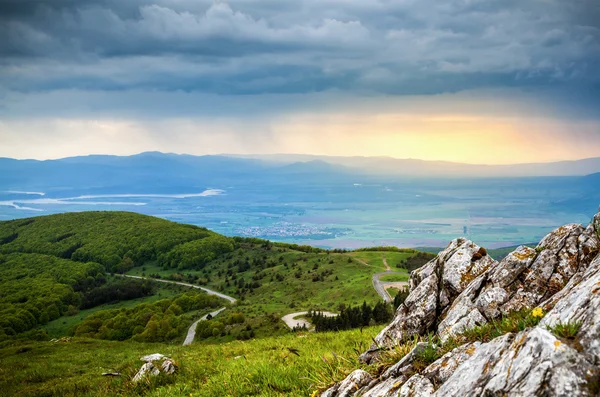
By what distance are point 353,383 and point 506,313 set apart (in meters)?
4.22

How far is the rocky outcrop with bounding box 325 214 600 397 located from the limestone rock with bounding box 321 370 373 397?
→ 4.6 inches

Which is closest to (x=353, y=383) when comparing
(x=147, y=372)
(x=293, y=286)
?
(x=147, y=372)

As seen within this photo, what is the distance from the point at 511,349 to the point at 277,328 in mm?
61196

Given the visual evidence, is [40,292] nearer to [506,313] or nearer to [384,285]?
[384,285]

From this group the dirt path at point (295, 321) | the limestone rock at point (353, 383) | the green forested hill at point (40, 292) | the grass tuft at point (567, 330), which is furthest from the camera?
the green forested hill at point (40, 292)

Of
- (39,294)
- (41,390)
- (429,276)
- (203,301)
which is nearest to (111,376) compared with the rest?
(41,390)

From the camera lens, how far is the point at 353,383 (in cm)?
750

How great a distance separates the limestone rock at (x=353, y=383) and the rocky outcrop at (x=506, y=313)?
4.6 inches

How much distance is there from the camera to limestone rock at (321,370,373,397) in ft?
24.4

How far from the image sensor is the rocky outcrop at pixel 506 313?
13.8ft

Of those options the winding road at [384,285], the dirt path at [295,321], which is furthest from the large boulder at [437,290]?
the winding road at [384,285]

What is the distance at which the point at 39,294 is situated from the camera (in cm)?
15012

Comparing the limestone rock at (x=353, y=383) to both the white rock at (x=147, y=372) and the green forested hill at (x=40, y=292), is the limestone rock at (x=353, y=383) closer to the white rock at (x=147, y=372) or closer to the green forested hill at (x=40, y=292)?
the white rock at (x=147, y=372)

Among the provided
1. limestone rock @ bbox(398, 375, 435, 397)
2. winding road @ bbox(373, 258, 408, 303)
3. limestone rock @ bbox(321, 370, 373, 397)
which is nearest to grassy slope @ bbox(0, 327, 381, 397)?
limestone rock @ bbox(321, 370, 373, 397)
